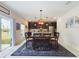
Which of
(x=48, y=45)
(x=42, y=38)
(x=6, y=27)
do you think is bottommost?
(x=48, y=45)

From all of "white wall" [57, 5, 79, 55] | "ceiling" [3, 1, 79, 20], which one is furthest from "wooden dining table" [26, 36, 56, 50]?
"ceiling" [3, 1, 79, 20]

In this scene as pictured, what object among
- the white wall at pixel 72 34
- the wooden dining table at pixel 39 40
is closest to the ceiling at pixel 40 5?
the white wall at pixel 72 34

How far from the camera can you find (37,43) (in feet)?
23.9

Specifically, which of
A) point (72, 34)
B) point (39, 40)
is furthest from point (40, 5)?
point (72, 34)

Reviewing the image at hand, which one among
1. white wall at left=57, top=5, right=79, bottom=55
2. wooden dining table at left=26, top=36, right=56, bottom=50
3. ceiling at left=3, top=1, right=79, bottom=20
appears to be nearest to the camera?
ceiling at left=3, top=1, right=79, bottom=20

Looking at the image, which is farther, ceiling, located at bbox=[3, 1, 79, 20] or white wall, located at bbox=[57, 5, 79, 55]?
white wall, located at bbox=[57, 5, 79, 55]

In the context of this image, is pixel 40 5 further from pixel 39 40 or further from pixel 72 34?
pixel 72 34

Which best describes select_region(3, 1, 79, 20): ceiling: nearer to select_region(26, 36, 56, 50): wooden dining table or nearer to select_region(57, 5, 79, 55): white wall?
select_region(57, 5, 79, 55): white wall

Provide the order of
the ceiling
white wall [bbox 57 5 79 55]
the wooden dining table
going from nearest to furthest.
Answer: the ceiling, white wall [bbox 57 5 79 55], the wooden dining table

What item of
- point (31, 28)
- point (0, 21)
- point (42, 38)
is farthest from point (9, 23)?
point (31, 28)

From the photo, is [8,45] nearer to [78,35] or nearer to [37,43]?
[37,43]

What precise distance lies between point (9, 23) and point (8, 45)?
1.38m

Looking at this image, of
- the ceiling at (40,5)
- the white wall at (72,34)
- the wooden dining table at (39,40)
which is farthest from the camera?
the wooden dining table at (39,40)

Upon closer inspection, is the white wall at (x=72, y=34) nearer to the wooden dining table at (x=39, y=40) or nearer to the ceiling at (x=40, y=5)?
the ceiling at (x=40, y=5)
